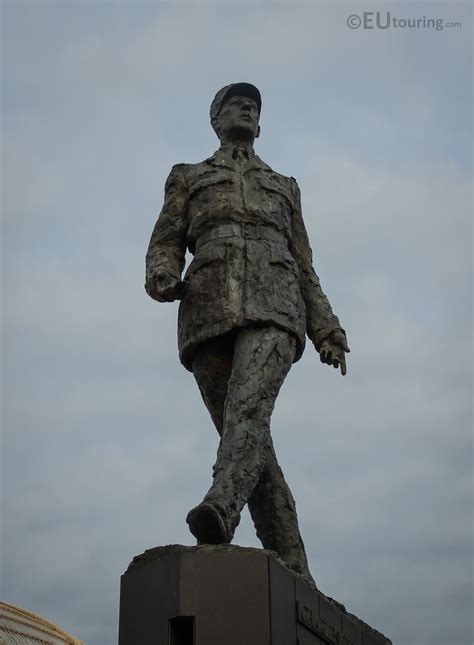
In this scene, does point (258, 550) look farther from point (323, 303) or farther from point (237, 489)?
point (323, 303)

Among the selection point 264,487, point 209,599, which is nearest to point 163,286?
point 264,487

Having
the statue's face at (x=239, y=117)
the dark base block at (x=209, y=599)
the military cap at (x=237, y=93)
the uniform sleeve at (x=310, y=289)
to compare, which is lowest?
the dark base block at (x=209, y=599)

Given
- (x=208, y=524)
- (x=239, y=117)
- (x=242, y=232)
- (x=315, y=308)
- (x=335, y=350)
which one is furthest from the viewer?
(x=239, y=117)

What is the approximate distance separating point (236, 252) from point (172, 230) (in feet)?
2.33

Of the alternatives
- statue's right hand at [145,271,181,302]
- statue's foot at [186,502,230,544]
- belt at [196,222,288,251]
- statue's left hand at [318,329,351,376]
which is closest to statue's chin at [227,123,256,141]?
belt at [196,222,288,251]

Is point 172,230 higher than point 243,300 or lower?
higher

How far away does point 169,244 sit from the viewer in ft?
29.8

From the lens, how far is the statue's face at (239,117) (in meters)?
9.57

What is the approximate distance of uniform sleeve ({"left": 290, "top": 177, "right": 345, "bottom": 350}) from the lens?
30.2ft

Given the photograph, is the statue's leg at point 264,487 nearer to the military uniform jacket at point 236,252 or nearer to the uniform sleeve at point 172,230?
the military uniform jacket at point 236,252

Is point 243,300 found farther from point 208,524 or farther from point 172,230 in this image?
point 208,524

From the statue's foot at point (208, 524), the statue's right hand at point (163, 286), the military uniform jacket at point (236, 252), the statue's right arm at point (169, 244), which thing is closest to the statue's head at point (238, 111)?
the military uniform jacket at point (236, 252)

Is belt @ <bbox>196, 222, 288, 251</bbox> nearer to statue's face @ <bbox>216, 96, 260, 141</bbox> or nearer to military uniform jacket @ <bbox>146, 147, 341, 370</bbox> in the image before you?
military uniform jacket @ <bbox>146, 147, 341, 370</bbox>

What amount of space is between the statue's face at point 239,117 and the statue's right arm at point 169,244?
1.88ft
